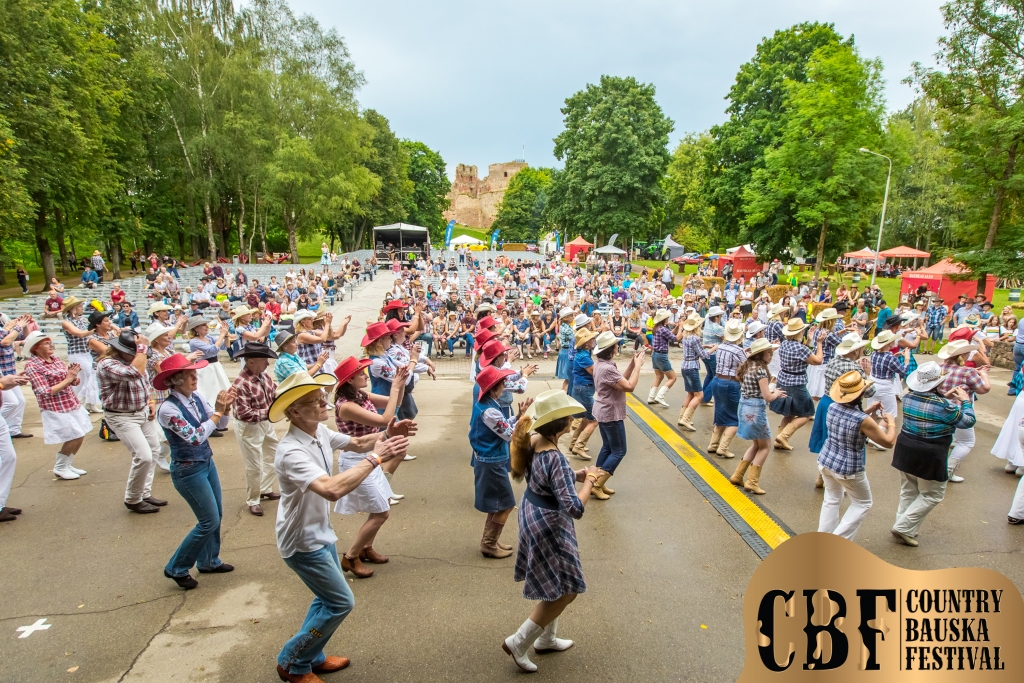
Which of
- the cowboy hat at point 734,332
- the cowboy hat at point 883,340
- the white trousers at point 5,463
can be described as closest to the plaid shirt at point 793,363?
the cowboy hat at point 734,332

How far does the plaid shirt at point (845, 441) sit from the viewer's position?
14.8ft

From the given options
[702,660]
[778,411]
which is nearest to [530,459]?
[702,660]

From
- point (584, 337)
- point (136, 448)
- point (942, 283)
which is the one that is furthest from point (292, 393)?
point (942, 283)

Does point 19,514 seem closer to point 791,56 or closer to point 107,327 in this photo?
point 107,327

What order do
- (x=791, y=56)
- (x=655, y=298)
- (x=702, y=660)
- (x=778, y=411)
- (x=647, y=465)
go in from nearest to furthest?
(x=702, y=660) → (x=647, y=465) → (x=778, y=411) → (x=655, y=298) → (x=791, y=56)

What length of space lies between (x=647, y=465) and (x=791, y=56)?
3225cm

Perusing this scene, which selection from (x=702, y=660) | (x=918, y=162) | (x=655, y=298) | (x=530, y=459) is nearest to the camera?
(x=530, y=459)

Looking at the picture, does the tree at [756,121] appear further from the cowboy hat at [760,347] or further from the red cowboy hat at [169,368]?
the red cowboy hat at [169,368]

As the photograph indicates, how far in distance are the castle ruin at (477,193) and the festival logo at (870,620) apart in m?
99.0

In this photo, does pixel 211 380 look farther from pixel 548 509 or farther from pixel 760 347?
pixel 760 347

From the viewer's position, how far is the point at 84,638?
148 inches

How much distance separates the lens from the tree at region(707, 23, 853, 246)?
97.5 feet

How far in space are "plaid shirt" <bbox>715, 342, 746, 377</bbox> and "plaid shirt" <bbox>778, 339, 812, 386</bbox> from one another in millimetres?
902

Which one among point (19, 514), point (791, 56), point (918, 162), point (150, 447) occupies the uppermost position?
point (791, 56)
